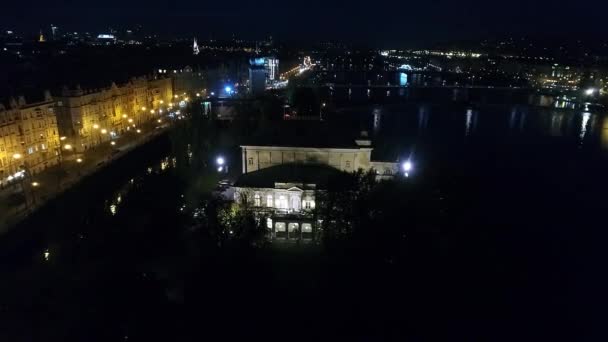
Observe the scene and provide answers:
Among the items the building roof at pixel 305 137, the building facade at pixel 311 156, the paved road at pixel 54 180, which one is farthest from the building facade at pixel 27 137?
the building roof at pixel 305 137

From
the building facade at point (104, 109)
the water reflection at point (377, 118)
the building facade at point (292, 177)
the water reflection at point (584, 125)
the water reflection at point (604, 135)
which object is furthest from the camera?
the water reflection at point (377, 118)

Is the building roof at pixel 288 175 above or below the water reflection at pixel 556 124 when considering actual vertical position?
above

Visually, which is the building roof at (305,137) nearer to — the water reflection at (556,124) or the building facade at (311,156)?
the building facade at (311,156)

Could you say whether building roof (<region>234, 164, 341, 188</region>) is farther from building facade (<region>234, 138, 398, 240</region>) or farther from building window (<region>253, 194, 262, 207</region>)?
building window (<region>253, 194, 262, 207</region>)

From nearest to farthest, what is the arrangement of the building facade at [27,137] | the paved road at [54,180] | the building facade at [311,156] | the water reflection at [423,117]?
the paved road at [54,180] → the building facade at [311,156] → the building facade at [27,137] → the water reflection at [423,117]

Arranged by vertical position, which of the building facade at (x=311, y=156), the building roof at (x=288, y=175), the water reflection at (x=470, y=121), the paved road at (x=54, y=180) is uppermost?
the building facade at (x=311, y=156)

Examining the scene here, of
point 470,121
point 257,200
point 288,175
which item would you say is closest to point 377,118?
point 470,121

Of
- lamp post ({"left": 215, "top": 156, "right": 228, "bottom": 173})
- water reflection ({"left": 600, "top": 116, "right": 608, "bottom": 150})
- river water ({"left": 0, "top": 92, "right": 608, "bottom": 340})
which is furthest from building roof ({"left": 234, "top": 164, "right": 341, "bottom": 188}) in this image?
water reflection ({"left": 600, "top": 116, "right": 608, "bottom": 150})
